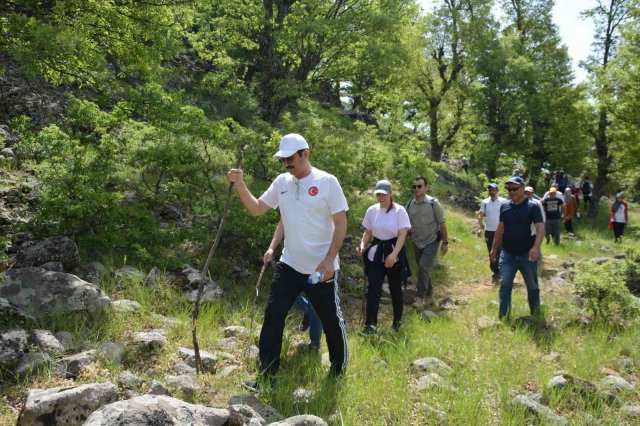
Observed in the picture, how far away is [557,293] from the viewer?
9.50 m

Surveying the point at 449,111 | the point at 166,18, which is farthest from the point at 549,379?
the point at 449,111

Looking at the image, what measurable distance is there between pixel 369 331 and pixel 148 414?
3928 mm

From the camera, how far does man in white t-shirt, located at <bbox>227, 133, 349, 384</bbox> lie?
13.5 ft

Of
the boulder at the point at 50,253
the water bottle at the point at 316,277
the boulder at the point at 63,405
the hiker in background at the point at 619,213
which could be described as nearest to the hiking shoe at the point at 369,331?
the water bottle at the point at 316,277

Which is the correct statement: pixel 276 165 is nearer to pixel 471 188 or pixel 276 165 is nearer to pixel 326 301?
pixel 326 301

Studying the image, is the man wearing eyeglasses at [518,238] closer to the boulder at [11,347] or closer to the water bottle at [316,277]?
the water bottle at [316,277]

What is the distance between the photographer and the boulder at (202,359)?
14.5 feet

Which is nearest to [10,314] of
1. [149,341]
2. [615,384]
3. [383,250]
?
[149,341]

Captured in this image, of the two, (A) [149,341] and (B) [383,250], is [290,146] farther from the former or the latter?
(B) [383,250]

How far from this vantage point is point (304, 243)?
4203 mm

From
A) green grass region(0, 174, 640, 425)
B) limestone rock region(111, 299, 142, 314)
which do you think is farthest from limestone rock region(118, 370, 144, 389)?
limestone rock region(111, 299, 142, 314)

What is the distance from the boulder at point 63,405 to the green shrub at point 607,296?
643 centimetres

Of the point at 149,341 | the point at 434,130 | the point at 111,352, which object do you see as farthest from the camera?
the point at 434,130

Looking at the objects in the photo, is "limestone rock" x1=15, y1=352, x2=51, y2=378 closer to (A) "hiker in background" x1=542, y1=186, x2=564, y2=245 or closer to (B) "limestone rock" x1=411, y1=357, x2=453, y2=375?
(B) "limestone rock" x1=411, y1=357, x2=453, y2=375
